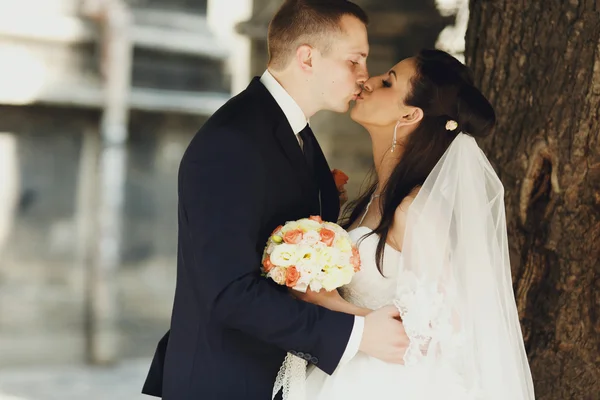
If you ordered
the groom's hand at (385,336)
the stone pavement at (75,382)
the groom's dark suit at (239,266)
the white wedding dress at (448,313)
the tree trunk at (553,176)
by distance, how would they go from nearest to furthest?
1. the groom's dark suit at (239,266)
2. the groom's hand at (385,336)
3. the white wedding dress at (448,313)
4. the tree trunk at (553,176)
5. the stone pavement at (75,382)

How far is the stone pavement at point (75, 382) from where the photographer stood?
591 cm

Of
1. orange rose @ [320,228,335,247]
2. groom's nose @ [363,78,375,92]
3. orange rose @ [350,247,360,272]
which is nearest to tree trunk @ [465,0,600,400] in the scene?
groom's nose @ [363,78,375,92]

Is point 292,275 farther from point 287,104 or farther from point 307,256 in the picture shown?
point 287,104

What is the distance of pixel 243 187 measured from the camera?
2309mm

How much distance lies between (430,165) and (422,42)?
3960 mm

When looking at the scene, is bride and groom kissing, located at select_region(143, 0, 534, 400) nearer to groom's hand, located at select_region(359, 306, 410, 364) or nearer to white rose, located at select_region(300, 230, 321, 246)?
groom's hand, located at select_region(359, 306, 410, 364)

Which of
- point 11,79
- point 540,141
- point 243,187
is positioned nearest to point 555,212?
point 540,141

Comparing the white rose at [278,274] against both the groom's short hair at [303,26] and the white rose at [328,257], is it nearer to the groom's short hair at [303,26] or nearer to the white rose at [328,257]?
the white rose at [328,257]

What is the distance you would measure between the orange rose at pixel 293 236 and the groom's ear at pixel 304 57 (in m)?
0.60

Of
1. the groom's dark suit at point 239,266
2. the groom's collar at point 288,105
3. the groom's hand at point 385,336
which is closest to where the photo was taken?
the groom's dark suit at point 239,266

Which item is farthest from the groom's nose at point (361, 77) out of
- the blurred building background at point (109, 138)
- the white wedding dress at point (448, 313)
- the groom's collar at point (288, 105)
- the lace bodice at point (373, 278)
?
the blurred building background at point (109, 138)

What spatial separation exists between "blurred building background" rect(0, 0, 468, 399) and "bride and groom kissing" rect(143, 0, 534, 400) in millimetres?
3609

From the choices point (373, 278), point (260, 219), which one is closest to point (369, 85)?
point (373, 278)

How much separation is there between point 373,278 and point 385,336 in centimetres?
31
